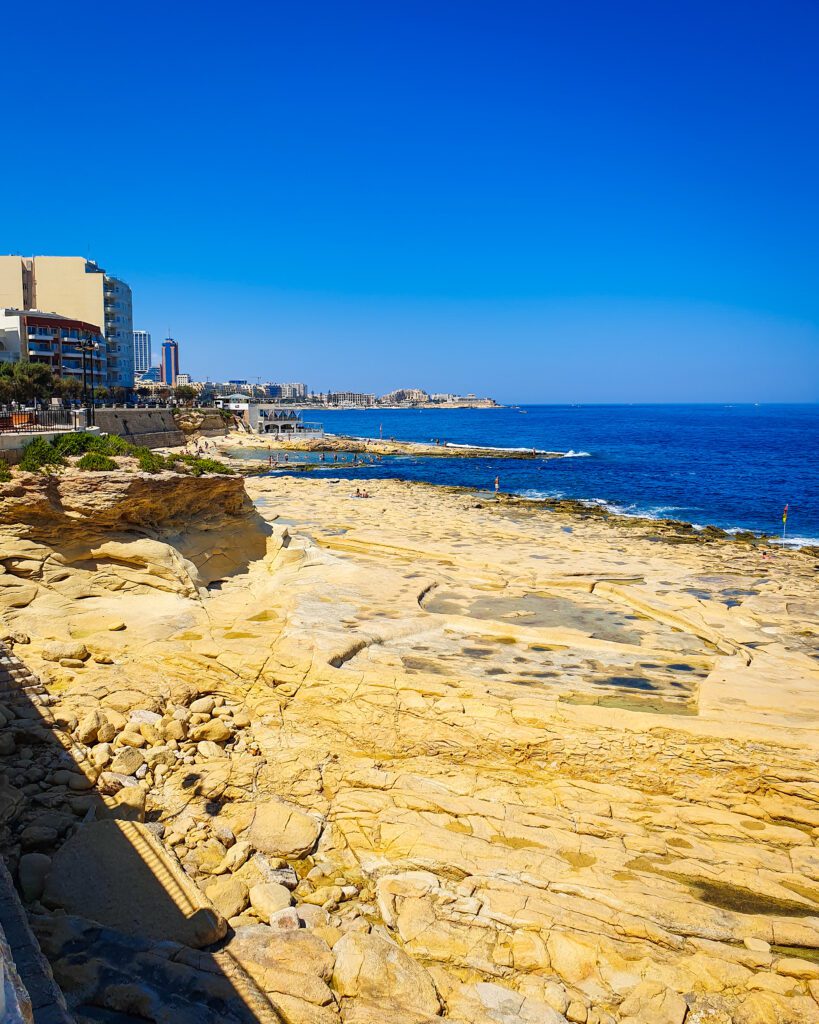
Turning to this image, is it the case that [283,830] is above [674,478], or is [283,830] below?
below

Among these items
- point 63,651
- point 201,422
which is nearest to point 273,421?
point 201,422

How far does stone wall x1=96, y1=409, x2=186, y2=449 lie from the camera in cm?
5269

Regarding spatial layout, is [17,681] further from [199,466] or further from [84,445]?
[199,466]

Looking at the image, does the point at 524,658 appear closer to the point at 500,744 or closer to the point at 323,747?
the point at 500,744

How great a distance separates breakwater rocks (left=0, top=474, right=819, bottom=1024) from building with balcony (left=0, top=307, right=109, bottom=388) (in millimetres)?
53933

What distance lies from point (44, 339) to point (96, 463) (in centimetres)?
5861

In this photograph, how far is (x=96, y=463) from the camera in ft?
55.9

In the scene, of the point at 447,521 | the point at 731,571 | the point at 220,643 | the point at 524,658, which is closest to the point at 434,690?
the point at 524,658

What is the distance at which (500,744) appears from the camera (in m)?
11.2

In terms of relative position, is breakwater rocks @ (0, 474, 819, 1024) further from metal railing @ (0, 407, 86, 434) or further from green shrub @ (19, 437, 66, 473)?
metal railing @ (0, 407, 86, 434)

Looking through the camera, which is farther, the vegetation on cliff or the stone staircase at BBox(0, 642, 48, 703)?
the vegetation on cliff

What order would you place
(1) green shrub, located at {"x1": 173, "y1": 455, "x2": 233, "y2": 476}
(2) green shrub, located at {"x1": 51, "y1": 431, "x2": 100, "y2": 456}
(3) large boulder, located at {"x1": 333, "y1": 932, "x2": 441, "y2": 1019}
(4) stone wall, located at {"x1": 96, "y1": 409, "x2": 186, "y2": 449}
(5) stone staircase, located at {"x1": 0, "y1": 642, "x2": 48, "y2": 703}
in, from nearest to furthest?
1. (3) large boulder, located at {"x1": 333, "y1": 932, "x2": 441, "y2": 1019}
2. (5) stone staircase, located at {"x1": 0, "y1": 642, "x2": 48, "y2": 703}
3. (2) green shrub, located at {"x1": 51, "y1": 431, "x2": 100, "y2": 456}
4. (1) green shrub, located at {"x1": 173, "y1": 455, "x2": 233, "y2": 476}
5. (4) stone wall, located at {"x1": 96, "y1": 409, "x2": 186, "y2": 449}

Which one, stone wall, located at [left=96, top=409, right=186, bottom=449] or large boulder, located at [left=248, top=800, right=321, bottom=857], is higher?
stone wall, located at [left=96, top=409, right=186, bottom=449]

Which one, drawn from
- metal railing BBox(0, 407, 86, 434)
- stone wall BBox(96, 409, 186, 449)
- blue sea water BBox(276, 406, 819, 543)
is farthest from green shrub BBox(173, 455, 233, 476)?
stone wall BBox(96, 409, 186, 449)
